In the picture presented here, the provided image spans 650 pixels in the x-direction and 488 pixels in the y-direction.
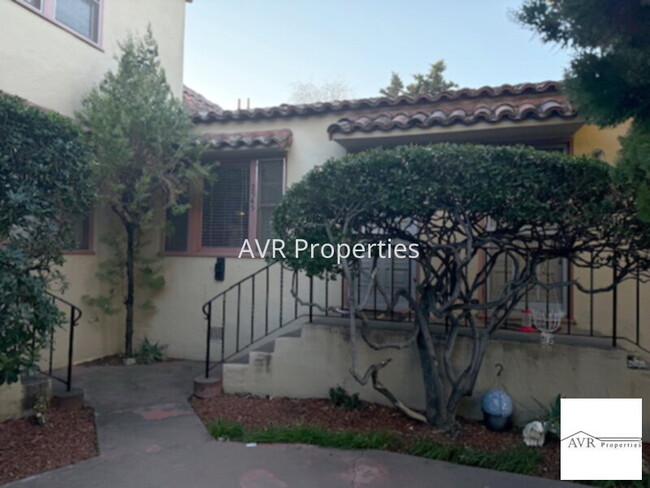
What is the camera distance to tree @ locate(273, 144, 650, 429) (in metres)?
3.76

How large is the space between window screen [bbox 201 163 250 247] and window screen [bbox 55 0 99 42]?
2840 millimetres

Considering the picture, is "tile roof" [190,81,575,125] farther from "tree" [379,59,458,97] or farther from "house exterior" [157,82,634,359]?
"tree" [379,59,458,97]

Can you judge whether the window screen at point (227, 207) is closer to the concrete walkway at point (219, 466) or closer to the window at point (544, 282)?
the concrete walkway at point (219, 466)

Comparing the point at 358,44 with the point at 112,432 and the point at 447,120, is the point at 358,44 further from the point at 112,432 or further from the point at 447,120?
the point at 112,432

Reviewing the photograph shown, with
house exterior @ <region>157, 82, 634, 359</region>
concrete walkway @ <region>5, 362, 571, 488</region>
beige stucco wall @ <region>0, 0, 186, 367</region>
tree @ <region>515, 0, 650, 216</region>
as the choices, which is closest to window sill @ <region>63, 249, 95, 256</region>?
beige stucco wall @ <region>0, 0, 186, 367</region>

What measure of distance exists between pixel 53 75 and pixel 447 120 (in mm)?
5428

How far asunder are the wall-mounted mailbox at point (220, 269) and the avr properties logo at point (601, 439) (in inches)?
193

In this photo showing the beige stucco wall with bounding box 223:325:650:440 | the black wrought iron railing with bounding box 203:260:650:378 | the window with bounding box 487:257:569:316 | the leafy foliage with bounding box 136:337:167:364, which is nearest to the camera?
the beige stucco wall with bounding box 223:325:650:440

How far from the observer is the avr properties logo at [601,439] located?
139 inches

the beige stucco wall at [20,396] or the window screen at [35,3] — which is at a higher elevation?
the window screen at [35,3]

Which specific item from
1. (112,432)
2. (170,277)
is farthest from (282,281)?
(112,432)

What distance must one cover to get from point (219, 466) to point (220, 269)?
3.77 m

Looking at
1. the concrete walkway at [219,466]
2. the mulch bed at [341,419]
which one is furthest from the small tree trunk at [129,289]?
the concrete walkway at [219,466]

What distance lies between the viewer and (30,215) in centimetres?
378
